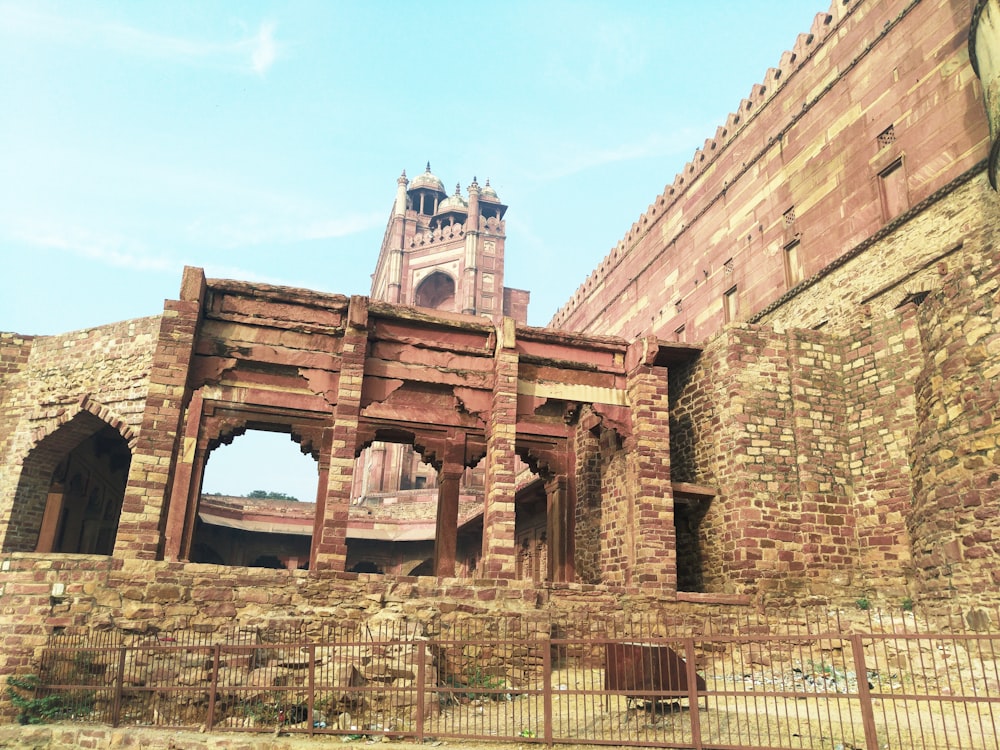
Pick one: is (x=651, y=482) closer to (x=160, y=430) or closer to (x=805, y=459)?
(x=805, y=459)

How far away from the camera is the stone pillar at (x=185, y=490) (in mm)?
13234

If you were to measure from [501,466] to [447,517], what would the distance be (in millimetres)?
1793

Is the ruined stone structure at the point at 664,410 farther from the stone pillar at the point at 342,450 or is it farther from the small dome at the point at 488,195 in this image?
the small dome at the point at 488,195

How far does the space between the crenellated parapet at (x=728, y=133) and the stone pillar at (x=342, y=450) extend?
1222 centimetres

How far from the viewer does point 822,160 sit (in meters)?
18.1

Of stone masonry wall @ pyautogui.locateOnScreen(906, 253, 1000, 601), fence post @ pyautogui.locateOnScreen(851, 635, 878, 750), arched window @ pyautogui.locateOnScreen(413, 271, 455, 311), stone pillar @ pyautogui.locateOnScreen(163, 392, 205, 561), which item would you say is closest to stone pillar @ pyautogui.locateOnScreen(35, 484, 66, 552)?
stone pillar @ pyautogui.locateOnScreen(163, 392, 205, 561)

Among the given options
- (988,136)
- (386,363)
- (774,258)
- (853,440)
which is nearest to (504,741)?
(386,363)

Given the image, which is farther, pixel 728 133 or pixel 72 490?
pixel 728 133

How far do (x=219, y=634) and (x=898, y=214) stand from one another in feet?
47.4

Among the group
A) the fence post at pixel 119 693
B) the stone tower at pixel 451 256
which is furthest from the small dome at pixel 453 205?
the fence post at pixel 119 693

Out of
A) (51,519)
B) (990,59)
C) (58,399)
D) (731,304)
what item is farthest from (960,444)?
(51,519)

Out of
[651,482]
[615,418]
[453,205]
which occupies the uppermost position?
[453,205]

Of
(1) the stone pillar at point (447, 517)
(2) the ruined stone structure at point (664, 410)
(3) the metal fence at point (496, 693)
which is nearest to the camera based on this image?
(3) the metal fence at point (496, 693)

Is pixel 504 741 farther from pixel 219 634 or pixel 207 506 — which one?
pixel 207 506
